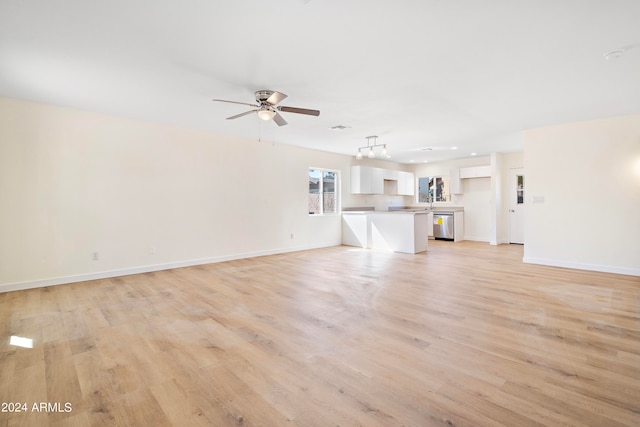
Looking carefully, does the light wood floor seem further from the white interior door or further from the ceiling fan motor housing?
the white interior door

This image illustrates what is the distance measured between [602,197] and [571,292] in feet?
7.05

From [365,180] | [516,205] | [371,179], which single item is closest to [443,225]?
[516,205]

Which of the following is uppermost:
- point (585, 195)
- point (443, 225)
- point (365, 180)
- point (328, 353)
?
point (365, 180)

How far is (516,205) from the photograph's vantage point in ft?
25.8

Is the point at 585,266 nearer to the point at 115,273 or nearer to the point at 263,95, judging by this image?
the point at 263,95

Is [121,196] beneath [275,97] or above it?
beneath

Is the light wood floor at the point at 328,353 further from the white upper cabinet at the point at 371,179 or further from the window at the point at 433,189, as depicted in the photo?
the window at the point at 433,189

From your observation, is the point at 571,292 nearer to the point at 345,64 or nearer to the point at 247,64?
the point at 345,64

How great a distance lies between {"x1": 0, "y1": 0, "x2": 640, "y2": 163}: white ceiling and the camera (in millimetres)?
2094

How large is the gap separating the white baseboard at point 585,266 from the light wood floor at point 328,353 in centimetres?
61

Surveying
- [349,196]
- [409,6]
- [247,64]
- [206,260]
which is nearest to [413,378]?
[409,6]

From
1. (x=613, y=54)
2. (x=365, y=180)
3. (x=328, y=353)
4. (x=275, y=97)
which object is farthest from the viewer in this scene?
(x=365, y=180)

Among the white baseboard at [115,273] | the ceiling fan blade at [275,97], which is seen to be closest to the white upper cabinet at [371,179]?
the white baseboard at [115,273]

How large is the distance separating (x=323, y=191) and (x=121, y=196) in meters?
4.59
